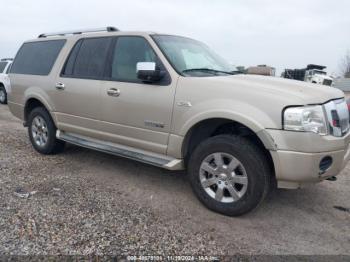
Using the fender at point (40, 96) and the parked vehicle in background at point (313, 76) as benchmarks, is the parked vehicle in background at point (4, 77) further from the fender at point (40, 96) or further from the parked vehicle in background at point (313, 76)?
the parked vehicle in background at point (313, 76)

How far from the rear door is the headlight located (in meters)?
2.47

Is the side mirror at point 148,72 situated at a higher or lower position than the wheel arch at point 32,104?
higher

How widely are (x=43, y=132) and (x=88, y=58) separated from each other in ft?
5.16

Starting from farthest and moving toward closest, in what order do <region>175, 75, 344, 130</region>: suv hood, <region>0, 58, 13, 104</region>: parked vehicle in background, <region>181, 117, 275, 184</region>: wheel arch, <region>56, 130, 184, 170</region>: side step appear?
<region>0, 58, 13, 104</region>: parked vehicle in background < <region>56, 130, 184, 170</region>: side step < <region>181, 117, 275, 184</region>: wheel arch < <region>175, 75, 344, 130</region>: suv hood

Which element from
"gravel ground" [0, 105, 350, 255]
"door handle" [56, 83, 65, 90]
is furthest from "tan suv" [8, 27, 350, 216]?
"gravel ground" [0, 105, 350, 255]

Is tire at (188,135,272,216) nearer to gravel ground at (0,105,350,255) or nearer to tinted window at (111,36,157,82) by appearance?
gravel ground at (0,105,350,255)

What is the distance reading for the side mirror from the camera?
3710 mm

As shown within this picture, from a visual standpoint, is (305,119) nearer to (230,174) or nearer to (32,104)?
(230,174)

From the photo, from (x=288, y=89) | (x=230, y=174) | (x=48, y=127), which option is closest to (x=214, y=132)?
(x=230, y=174)

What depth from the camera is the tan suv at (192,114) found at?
313cm

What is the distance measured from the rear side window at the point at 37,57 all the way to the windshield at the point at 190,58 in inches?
75.3

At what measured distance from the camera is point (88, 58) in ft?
15.7

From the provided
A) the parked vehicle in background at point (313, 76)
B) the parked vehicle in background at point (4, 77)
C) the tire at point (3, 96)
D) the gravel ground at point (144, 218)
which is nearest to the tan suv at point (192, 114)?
the gravel ground at point (144, 218)

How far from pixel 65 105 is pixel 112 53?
1139mm
